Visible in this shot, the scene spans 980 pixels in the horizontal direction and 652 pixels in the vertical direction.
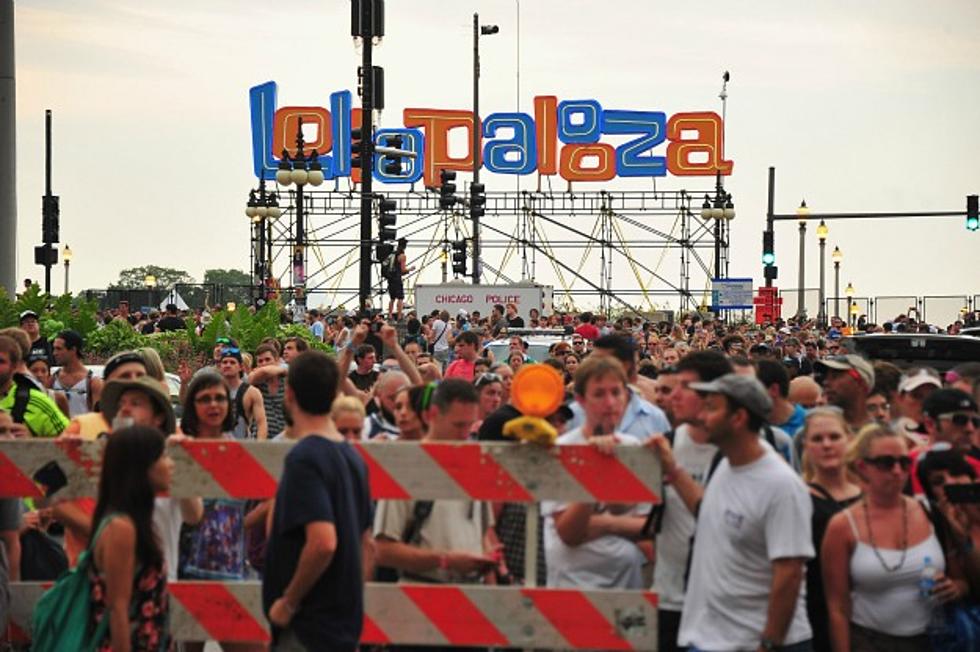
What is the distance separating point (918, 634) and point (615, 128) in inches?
2489

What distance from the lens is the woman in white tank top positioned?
7.75 m

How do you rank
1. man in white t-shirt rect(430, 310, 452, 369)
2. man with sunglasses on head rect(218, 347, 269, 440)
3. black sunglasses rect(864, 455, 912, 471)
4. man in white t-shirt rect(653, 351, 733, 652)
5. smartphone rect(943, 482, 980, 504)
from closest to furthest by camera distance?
black sunglasses rect(864, 455, 912, 471) → smartphone rect(943, 482, 980, 504) → man in white t-shirt rect(653, 351, 733, 652) → man with sunglasses on head rect(218, 347, 269, 440) → man in white t-shirt rect(430, 310, 452, 369)

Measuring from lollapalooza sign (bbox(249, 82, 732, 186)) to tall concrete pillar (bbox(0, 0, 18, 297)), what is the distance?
53.4m

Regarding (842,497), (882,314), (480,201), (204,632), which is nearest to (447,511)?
(204,632)

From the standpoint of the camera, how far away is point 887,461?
7.68 metres

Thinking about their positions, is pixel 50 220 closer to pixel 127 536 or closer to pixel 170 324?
pixel 170 324

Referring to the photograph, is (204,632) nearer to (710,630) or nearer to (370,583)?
(370,583)

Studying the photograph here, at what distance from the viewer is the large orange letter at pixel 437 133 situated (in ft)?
228

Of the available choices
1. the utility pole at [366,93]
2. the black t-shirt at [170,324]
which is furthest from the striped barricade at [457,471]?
the black t-shirt at [170,324]

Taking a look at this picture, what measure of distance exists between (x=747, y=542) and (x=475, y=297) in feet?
138

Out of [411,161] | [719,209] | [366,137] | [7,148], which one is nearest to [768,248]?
[719,209]

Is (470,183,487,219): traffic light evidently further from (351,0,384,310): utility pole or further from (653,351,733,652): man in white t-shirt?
(653,351,733,652): man in white t-shirt

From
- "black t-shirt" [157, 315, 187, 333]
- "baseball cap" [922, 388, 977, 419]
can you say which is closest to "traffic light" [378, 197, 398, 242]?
"black t-shirt" [157, 315, 187, 333]

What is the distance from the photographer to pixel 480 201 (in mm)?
48344
